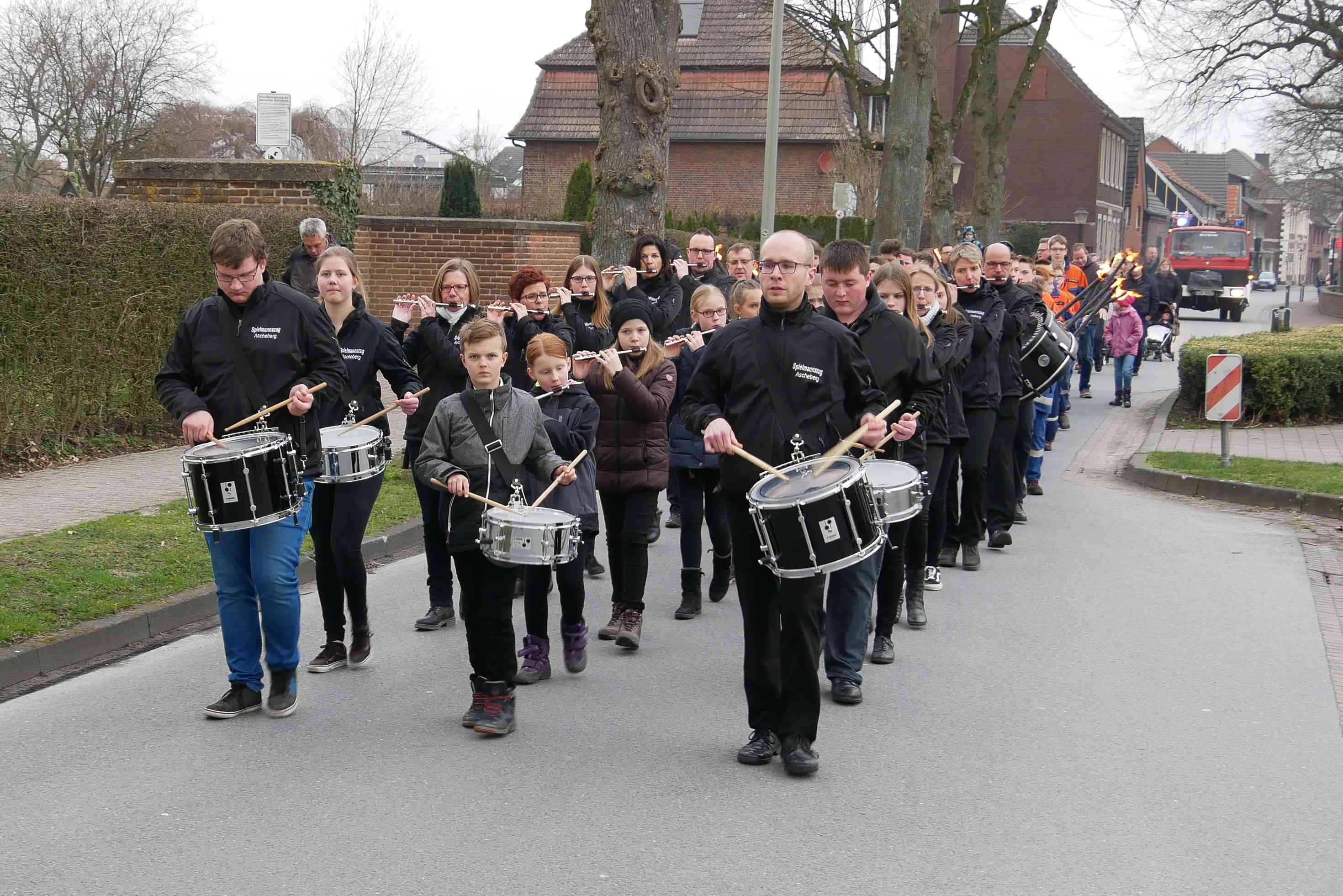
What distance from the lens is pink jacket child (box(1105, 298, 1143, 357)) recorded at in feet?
65.5

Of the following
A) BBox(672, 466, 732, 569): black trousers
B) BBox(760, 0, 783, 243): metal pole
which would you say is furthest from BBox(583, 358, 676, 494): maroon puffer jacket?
BBox(760, 0, 783, 243): metal pole

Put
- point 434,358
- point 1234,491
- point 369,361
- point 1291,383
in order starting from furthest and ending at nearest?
1. point 1291,383
2. point 1234,491
3. point 434,358
4. point 369,361

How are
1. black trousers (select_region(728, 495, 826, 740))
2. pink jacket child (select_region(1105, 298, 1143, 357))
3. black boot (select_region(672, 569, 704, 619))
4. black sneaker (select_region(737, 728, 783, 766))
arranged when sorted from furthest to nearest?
1. pink jacket child (select_region(1105, 298, 1143, 357))
2. black boot (select_region(672, 569, 704, 619))
3. black sneaker (select_region(737, 728, 783, 766))
4. black trousers (select_region(728, 495, 826, 740))

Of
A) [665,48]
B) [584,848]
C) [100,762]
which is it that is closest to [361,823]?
[584,848]

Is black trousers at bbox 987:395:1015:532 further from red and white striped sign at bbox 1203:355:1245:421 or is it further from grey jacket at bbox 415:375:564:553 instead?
red and white striped sign at bbox 1203:355:1245:421

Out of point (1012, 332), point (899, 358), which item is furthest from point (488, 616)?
point (1012, 332)

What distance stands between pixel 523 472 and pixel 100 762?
2.03m

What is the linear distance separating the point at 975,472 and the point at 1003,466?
0.94 meters

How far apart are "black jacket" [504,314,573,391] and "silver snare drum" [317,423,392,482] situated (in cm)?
183

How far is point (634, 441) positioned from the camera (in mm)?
7656

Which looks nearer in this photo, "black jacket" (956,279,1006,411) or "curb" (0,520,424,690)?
"curb" (0,520,424,690)

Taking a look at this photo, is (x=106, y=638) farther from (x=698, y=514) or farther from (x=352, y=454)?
(x=698, y=514)

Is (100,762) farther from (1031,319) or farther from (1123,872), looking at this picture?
(1031,319)

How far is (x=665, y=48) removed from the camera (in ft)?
47.1
